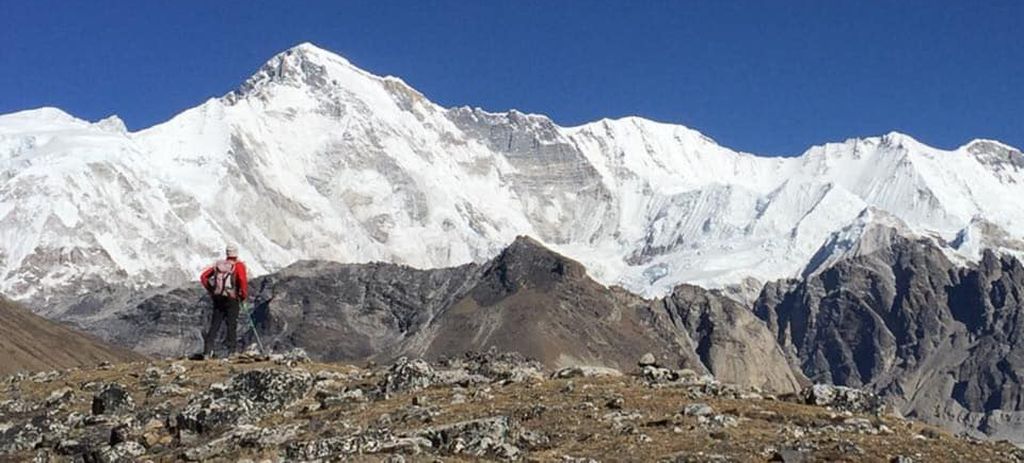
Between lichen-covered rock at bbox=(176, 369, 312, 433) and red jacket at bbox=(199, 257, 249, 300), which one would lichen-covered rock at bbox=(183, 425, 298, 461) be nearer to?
lichen-covered rock at bbox=(176, 369, 312, 433)

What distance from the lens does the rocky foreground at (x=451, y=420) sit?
28188 millimetres

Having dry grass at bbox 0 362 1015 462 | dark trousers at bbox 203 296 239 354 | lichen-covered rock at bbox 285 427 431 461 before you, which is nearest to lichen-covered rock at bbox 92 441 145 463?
dry grass at bbox 0 362 1015 462

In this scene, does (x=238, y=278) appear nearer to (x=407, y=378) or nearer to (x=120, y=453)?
(x=407, y=378)

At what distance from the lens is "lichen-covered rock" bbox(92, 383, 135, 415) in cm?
3522

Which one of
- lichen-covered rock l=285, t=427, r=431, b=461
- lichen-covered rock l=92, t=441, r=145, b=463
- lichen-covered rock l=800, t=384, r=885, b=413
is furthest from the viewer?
lichen-covered rock l=800, t=384, r=885, b=413

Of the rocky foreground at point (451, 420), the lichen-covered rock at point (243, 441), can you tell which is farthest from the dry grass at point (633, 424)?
the lichen-covered rock at point (243, 441)

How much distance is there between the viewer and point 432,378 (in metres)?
36.5

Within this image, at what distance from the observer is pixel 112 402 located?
35.5m

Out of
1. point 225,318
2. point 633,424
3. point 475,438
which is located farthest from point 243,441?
point 225,318

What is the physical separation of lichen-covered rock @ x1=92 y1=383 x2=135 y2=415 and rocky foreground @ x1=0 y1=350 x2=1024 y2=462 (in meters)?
0.04

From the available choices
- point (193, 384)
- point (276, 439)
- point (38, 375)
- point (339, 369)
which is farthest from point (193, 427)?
point (38, 375)

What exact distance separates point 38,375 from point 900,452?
25.1 m

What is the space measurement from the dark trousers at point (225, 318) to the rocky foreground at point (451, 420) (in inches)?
94.9

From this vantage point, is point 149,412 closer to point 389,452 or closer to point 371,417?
point 371,417
